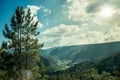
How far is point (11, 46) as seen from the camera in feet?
150

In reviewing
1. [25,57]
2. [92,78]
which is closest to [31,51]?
[25,57]

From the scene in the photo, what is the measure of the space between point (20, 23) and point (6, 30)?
2.89 m

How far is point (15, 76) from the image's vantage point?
48.0 metres

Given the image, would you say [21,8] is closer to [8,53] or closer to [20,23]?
[20,23]

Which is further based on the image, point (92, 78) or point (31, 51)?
point (92, 78)

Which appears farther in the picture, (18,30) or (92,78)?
(92,78)

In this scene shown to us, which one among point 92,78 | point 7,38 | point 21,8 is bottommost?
point 92,78

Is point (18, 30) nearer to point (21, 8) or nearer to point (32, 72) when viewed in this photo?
point (21, 8)

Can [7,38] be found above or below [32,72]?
above

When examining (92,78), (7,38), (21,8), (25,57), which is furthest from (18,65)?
(92,78)

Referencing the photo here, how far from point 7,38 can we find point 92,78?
89286 mm

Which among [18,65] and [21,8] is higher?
[21,8]

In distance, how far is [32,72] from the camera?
48.1m

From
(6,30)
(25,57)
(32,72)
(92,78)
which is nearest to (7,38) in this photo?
(6,30)
